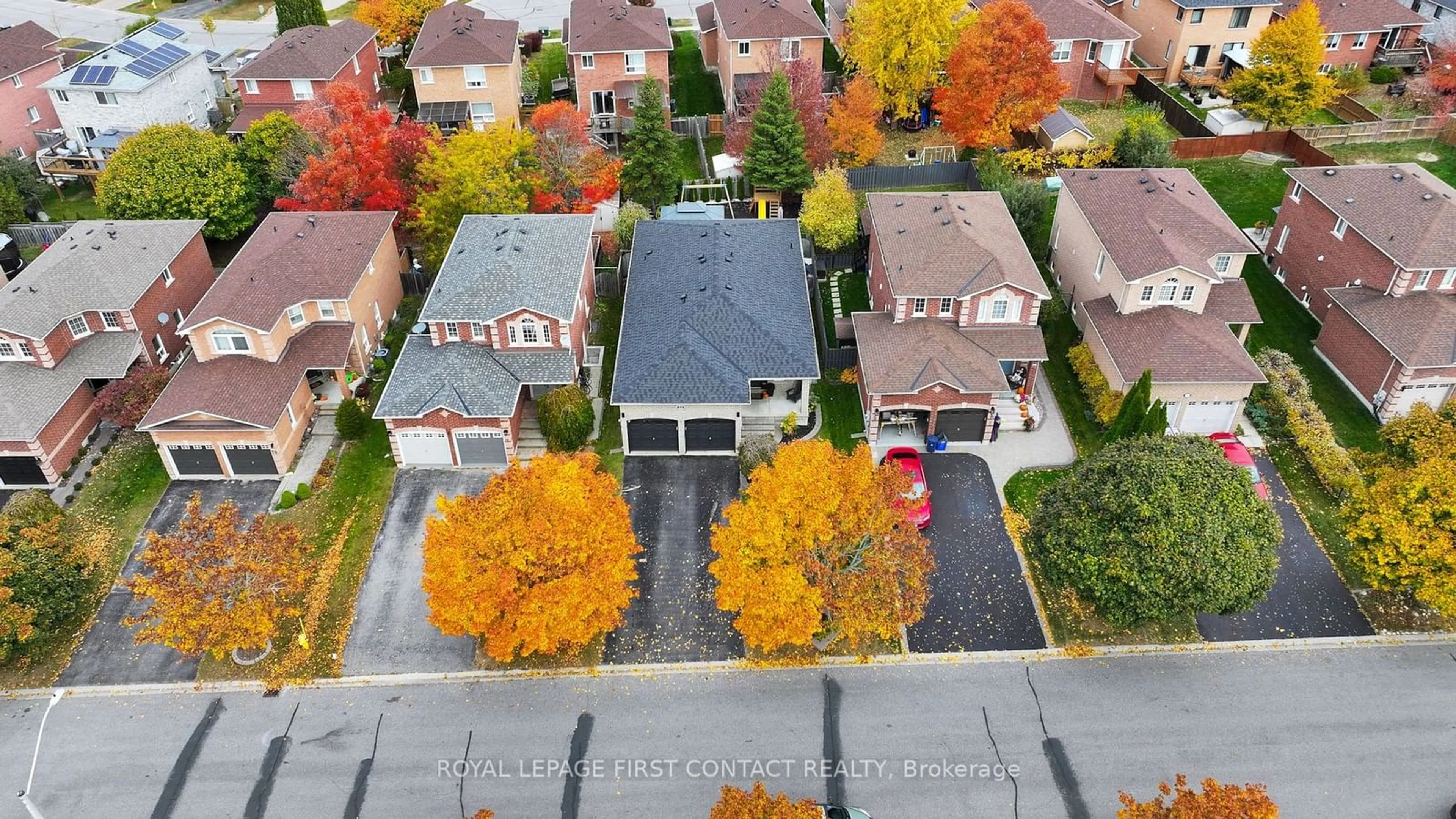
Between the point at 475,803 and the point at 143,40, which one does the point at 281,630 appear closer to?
the point at 475,803

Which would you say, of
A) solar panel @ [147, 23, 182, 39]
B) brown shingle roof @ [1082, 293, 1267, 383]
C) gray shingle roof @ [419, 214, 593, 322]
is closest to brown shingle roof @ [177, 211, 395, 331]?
gray shingle roof @ [419, 214, 593, 322]

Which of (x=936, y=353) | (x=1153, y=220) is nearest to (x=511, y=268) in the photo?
(x=936, y=353)

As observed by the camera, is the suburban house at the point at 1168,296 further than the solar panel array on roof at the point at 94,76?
No

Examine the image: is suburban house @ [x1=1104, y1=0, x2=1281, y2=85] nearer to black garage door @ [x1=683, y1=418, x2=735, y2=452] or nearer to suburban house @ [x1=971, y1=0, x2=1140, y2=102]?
suburban house @ [x1=971, y1=0, x2=1140, y2=102]

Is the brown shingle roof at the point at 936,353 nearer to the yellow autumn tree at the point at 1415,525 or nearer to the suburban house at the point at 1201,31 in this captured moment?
the yellow autumn tree at the point at 1415,525

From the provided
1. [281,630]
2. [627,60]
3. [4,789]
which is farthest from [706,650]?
[627,60]

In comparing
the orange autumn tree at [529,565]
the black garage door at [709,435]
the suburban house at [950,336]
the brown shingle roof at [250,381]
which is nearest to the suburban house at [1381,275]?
the suburban house at [950,336]
